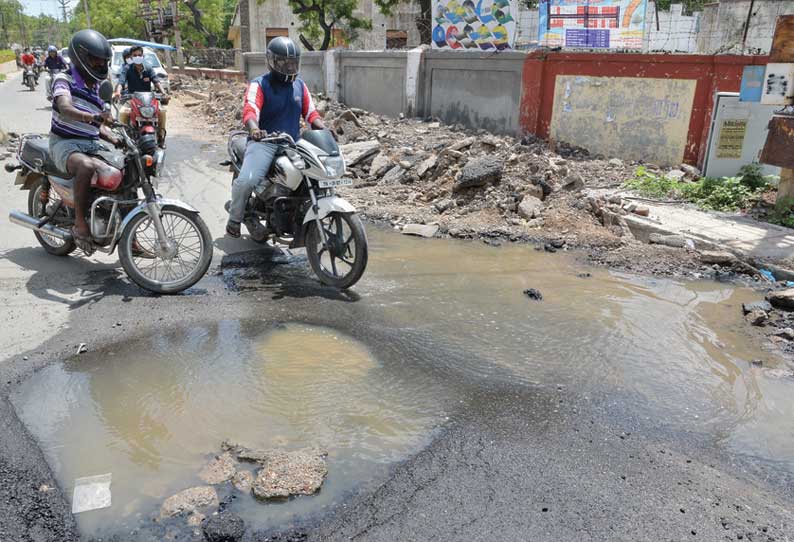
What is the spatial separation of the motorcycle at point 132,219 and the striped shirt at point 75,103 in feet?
0.72

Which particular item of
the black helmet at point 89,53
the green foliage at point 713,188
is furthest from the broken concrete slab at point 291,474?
the green foliage at point 713,188

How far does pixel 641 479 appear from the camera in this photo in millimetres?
2895

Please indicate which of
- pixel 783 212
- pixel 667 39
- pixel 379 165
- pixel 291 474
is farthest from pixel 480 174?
pixel 667 39

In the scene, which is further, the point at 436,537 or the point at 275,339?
the point at 275,339

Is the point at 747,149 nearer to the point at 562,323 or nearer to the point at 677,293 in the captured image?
the point at 677,293

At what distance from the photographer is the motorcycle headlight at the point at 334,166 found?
502 cm

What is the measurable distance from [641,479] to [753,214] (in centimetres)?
626

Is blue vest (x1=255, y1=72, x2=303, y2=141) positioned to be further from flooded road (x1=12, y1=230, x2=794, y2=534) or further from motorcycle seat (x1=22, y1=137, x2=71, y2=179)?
motorcycle seat (x1=22, y1=137, x2=71, y2=179)

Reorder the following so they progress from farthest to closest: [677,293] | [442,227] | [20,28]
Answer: [20,28], [442,227], [677,293]

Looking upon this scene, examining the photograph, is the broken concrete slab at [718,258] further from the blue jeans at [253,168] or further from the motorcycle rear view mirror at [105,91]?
the motorcycle rear view mirror at [105,91]

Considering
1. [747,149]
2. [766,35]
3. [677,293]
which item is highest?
[766,35]

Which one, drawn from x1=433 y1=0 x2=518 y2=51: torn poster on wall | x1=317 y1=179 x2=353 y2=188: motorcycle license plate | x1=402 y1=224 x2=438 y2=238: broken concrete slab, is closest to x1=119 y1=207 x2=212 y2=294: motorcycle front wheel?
x1=317 y1=179 x2=353 y2=188: motorcycle license plate

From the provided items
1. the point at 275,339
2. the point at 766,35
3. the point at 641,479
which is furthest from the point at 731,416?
the point at 766,35

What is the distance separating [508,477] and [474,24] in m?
13.2
